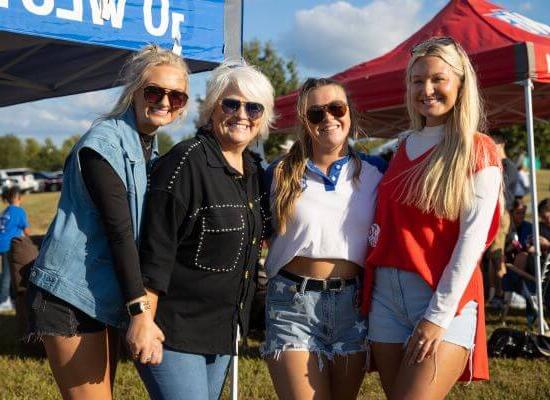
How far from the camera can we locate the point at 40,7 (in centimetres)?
309

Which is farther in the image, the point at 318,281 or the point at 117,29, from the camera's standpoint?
the point at 117,29

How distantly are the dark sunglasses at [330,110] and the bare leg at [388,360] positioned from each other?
90cm

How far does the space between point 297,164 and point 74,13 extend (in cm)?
149

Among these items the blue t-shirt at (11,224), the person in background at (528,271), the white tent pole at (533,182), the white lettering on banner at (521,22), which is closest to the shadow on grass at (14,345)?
the blue t-shirt at (11,224)

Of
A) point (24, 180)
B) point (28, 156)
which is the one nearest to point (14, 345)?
point (24, 180)

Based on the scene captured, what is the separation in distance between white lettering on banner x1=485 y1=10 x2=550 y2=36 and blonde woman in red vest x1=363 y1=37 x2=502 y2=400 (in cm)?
538

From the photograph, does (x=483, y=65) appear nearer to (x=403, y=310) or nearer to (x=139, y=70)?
(x=403, y=310)

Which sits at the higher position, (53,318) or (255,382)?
(53,318)

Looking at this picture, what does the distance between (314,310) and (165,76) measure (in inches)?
40.3

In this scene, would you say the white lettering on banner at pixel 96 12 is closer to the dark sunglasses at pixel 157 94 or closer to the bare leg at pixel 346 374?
the dark sunglasses at pixel 157 94

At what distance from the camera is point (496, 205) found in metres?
2.21

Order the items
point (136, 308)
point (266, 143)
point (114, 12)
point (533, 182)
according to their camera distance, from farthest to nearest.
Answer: point (266, 143) < point (533, 182) < point (114, 12) < point (136, 308)

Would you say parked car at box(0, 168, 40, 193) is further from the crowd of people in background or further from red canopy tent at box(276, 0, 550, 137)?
the crowd of people in background

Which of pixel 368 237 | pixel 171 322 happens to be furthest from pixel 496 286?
pixel 171 322
